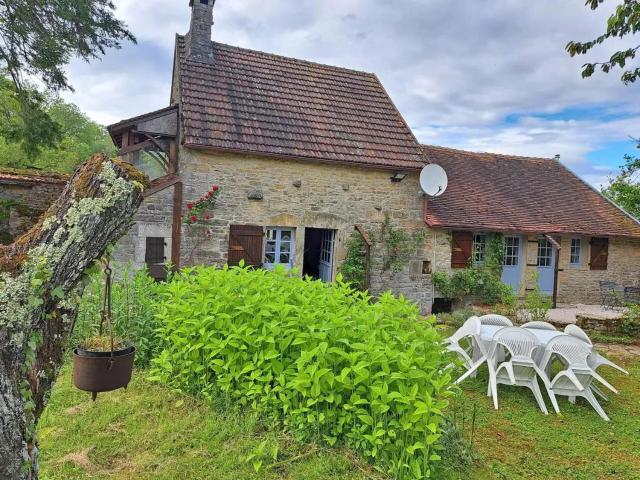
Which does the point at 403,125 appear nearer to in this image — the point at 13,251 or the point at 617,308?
the point at 617,308

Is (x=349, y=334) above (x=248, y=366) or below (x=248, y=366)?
above

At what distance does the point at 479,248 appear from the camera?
1338 cm

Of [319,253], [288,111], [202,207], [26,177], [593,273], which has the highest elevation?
[288,111]

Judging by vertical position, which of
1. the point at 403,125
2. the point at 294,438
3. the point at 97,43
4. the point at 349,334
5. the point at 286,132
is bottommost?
the point at 294,438

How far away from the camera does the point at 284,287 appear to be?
4.49 metres

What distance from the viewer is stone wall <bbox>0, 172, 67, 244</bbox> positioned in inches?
406

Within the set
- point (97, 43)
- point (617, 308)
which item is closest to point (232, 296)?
point (97, 43)

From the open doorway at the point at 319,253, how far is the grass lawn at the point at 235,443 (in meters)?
6.31

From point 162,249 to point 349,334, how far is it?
711 centimetres

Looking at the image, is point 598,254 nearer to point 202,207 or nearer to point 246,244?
point 246,244

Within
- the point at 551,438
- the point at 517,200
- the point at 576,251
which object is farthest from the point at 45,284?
the point at 576,251

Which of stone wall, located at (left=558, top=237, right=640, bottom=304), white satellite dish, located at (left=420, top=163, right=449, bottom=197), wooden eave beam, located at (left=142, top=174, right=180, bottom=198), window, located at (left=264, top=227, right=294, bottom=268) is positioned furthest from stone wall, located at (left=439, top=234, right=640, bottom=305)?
wooden eave beam, located at (left=142, top=174, right=180, bottom=198)

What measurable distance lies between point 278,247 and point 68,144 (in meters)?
24.0

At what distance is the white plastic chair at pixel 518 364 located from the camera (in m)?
5.59
